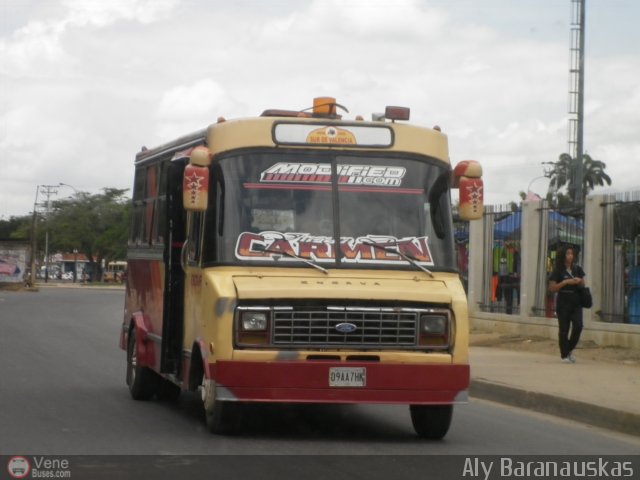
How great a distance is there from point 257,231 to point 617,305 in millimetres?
11497

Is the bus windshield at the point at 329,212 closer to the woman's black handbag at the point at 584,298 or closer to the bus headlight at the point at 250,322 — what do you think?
the bus headlight at the point at 250,322

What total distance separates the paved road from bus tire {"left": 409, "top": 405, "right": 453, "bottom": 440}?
0.46ft

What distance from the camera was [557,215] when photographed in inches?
914

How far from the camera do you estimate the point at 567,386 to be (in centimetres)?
1531

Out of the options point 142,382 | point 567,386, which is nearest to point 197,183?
point 142,382

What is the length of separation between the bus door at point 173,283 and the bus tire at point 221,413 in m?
1.56

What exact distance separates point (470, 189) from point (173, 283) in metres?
3.22

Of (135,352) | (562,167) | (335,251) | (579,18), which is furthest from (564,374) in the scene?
(562,167)

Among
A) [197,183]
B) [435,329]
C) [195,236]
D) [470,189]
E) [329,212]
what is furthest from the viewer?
[195,236]

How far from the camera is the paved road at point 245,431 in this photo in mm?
10062
